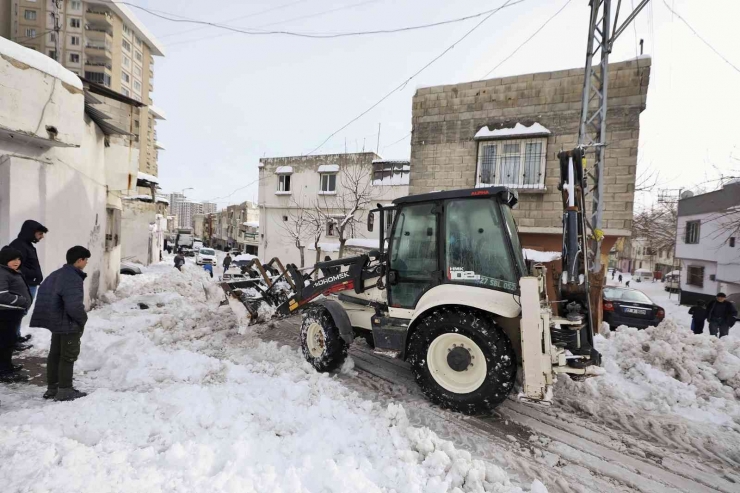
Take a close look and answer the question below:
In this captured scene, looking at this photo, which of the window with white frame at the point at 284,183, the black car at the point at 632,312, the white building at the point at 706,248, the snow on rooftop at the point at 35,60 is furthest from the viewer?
the window with white frame at the point at 284,183

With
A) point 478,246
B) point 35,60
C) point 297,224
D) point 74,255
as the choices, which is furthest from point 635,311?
point 297,224

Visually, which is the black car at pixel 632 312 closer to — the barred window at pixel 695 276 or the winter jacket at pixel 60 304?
the winter jacket at pixel 60 304

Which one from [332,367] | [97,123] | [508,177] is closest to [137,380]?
[332,367]

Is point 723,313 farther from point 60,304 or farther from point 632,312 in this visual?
point 60,304

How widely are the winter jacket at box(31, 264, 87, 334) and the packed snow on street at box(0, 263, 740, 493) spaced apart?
77cm

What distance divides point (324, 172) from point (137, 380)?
64.9 feet

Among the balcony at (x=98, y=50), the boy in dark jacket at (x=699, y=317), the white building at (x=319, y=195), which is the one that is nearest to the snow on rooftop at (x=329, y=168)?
the white building at (x=319, y=195)

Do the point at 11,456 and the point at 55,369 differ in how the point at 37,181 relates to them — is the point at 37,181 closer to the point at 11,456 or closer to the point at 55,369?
the point at 55,369

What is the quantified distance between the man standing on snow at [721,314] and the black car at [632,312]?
1025 millimetres

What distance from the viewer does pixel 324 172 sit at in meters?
23.1

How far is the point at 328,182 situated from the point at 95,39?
130 ft

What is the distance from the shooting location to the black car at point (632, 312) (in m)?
9.36

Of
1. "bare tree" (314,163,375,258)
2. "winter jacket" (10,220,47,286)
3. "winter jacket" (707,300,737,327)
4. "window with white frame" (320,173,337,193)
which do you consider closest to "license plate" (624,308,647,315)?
"winter jacket" (707,300,737,327)

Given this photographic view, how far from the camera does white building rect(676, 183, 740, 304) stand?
64.2 feet
